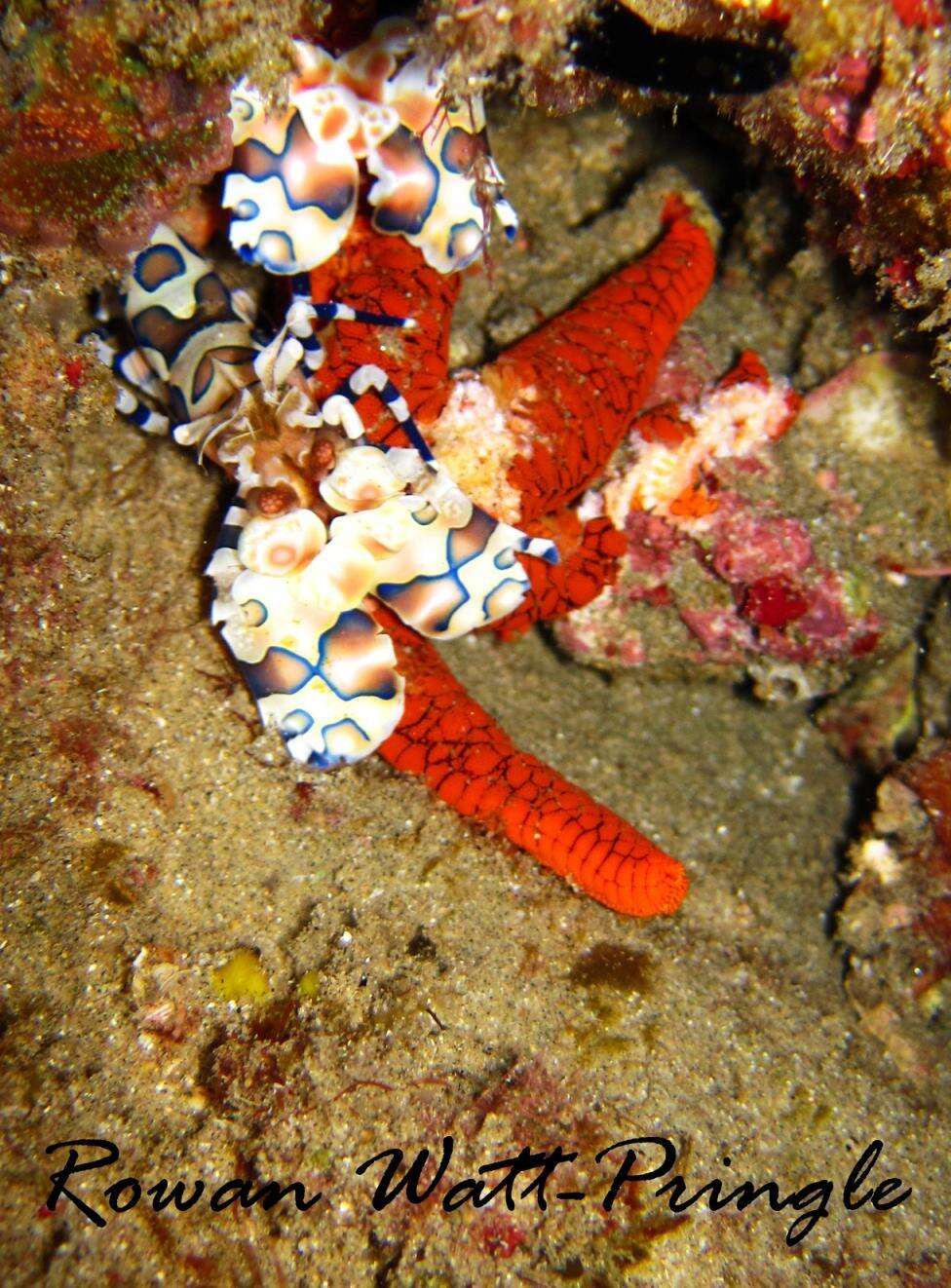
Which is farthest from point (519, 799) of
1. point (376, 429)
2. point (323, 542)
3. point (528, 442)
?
point (376, 429)

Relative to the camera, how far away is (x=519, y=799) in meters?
3.75

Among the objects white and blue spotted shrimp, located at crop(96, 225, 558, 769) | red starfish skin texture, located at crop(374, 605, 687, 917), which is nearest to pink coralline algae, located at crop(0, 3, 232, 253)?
white and blue spotted shrimp, located at crop(96, 225, 558, 769)

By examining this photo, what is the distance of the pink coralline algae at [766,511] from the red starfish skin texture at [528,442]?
440 millimetres

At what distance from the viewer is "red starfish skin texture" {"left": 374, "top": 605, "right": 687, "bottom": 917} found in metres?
3.66

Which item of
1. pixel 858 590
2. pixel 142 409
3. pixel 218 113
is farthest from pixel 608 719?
pixel 218 113

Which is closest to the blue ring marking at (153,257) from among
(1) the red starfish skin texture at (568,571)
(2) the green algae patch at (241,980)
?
(1) the red starfish skin texture at (568,571)

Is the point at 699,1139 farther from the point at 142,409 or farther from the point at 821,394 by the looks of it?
the point at 142,409

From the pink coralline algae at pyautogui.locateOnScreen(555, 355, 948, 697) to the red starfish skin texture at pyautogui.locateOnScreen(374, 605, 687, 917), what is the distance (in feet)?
4.69

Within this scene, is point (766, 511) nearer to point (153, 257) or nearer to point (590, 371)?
point (590, 371)

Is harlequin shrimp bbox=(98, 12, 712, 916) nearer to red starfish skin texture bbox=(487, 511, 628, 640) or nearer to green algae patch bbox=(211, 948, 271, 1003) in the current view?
red starfish skin texture bbox=(487, 511, 628, 640)

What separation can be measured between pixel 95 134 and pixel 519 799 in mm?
3119

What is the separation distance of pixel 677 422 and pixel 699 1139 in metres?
3.53

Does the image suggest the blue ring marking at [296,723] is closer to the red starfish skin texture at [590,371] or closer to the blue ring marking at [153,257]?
the red starfish skin texture at [590,371]

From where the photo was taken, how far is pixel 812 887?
4840 millimetres
